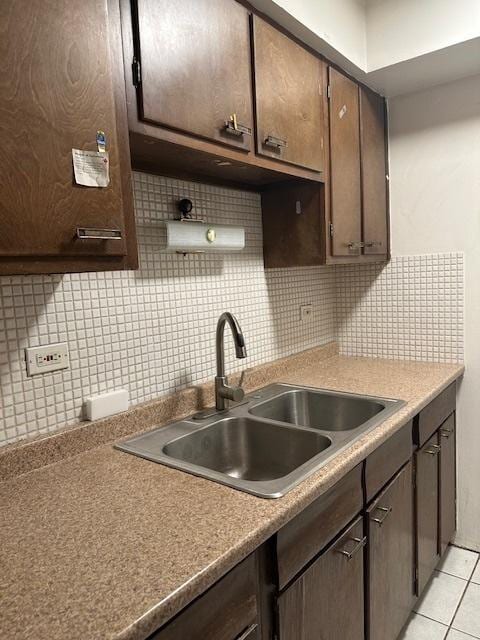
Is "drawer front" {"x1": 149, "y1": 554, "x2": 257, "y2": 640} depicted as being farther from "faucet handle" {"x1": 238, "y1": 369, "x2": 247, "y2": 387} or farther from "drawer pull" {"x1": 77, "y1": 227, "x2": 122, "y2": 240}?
"faucet handle" {"x1": 238, "y1": 369, "x2": 247, "y2": 387}

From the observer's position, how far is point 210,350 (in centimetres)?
165

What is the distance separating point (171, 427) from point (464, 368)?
4.71 feet

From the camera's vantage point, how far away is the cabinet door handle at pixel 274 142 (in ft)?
4.39

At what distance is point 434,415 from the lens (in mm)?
1750

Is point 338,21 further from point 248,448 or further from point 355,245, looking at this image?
point 248,448

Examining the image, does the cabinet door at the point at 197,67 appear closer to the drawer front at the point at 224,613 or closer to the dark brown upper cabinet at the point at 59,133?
the dark brown upper cabinet at the point at 59,133

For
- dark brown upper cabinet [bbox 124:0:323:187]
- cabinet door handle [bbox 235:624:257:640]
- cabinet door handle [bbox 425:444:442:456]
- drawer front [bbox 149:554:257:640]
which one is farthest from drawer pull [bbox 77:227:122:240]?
cabinet door handle [bbox 425:444:442:456]

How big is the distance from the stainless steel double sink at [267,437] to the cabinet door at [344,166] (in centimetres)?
62

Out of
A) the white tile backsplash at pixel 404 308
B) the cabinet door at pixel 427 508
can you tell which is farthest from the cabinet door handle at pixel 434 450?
the white tile backsplash at pixel 404 308

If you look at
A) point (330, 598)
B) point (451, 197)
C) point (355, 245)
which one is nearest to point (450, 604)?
point (330, 598)

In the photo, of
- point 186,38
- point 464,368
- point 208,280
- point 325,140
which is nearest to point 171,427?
point 208,280

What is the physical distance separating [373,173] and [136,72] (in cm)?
133

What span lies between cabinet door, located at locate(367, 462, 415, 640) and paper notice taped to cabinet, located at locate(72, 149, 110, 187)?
3.74ft

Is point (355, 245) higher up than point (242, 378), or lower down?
higher up
